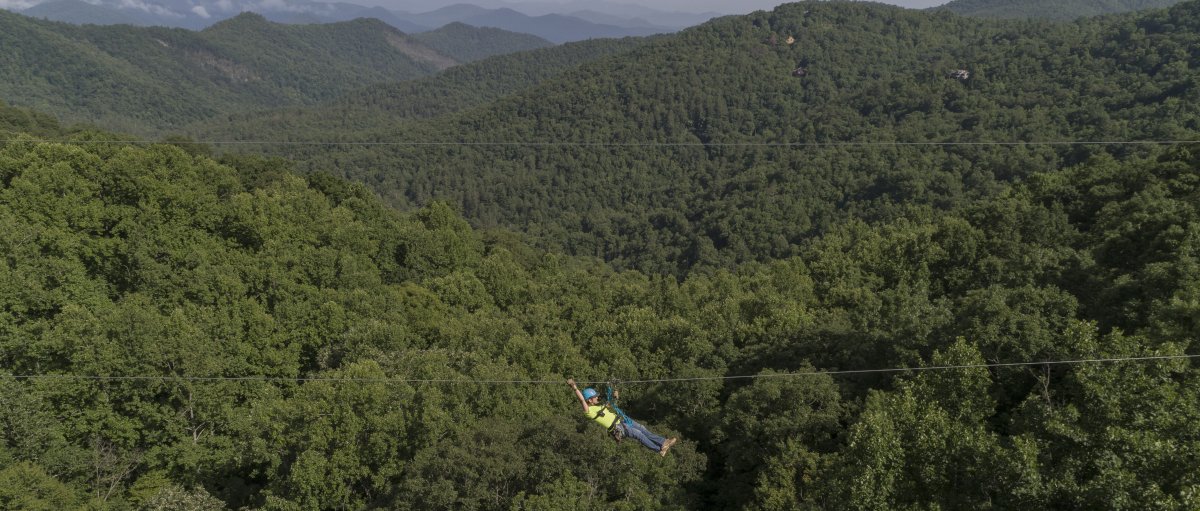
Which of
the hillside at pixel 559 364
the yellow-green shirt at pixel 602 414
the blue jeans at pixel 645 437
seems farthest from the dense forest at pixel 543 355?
the yellow-green shirt at pixel 602 414

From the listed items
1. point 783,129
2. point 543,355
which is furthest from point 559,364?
point 783,129

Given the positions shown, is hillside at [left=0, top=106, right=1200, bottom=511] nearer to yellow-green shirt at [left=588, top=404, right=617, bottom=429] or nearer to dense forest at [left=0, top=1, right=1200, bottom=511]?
Result: dense forest at [left=0, top=1, right=1200, bottom=511]

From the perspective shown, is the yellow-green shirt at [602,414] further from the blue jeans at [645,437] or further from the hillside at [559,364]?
the hillside at [559,364]

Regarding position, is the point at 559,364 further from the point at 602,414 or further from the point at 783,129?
the point at 783,129

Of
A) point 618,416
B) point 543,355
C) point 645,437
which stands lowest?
point 543,355

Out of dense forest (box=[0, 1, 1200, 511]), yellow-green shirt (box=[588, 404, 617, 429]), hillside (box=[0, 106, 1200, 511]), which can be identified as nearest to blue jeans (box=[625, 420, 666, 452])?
yellow-green shirt (box=[588, 404, 617, 429])

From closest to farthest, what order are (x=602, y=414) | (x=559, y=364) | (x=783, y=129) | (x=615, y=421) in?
(x=602, y=414), (x=615, y=421), (x=559, y=364), (x=783, y=129)

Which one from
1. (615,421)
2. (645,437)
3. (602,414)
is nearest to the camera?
(602,414)

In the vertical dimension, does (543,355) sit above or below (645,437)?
below
